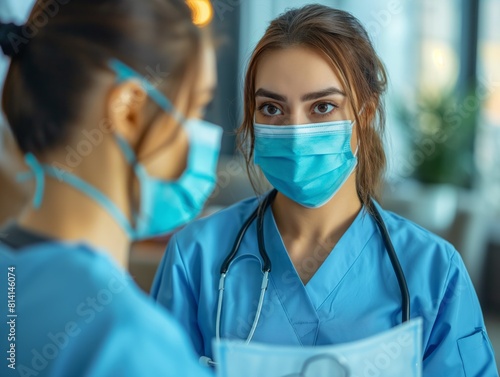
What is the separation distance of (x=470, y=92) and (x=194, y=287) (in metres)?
2.95

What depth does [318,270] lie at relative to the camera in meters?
1.17

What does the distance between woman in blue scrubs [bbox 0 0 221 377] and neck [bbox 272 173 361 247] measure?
0.42 metres

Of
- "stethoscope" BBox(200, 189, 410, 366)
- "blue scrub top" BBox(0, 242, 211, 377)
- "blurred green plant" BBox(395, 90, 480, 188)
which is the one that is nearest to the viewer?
"blue scrub top" BBox(0, 242, 211, 377)

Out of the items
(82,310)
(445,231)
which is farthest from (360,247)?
(445,231)

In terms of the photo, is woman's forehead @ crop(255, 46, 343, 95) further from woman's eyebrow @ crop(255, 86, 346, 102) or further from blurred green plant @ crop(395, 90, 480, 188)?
blurred green plant @ crop(395, 90, 480, 188)

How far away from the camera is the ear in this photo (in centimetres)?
79

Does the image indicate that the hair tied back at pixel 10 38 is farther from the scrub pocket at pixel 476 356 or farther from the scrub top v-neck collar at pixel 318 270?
the scrub pocket at pixel 476 356

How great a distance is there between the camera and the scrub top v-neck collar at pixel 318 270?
3.71 ft

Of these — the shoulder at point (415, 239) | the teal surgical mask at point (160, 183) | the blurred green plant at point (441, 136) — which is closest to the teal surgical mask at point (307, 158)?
the shoulder at point (415, 239)

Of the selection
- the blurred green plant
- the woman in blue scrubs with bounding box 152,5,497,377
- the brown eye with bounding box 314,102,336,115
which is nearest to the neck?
the woman in blue scrubs with bounding box 152,5,497,377

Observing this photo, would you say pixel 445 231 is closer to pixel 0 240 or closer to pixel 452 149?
pixel 452 149

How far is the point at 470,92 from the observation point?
373cm

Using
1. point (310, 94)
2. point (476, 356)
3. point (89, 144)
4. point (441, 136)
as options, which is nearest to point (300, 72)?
point (310, 94)

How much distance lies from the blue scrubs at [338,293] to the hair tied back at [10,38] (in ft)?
1.59
